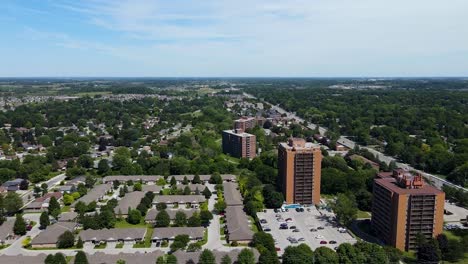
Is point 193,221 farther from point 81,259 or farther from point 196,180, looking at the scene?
point 196,180

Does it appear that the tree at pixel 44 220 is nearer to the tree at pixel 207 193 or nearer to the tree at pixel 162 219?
the tree at pixel 162 219

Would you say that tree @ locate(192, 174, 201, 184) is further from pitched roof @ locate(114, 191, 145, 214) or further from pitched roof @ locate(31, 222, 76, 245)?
pitched roof @ locate(31, 222, 76, 245)

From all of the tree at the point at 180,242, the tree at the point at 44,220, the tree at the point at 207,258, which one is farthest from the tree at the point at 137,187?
the tree at the point at 207,258

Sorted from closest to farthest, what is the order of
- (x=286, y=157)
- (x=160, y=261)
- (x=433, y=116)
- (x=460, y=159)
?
(x=160, y=261), (x=286, y=157), (x=460, y=159), (x=433, y=116)

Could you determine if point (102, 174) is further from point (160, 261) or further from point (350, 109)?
point (350, 109)

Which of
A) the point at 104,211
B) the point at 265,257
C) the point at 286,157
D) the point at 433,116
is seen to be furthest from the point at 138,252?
the point at 433,116

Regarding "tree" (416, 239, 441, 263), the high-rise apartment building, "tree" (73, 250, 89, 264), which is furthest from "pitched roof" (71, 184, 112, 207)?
"tree" (416, 239, 441, 263)
